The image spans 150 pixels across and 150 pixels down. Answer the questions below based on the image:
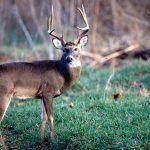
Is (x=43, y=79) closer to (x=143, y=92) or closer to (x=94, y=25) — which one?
(x=143, y=92)

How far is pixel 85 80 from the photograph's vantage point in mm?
12727

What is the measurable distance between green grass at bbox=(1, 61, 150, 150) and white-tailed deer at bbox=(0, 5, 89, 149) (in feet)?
0.90

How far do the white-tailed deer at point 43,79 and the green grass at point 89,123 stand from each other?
0.27m

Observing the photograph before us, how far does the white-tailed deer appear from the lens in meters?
7.79

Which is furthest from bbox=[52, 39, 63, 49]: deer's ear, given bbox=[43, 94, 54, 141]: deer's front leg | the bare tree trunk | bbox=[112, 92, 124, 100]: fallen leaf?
the bare tree trunk

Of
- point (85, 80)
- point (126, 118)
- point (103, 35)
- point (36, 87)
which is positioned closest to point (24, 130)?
point (36, 87)

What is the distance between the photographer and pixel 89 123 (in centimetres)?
820

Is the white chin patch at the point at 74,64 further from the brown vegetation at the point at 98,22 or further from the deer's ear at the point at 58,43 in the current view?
the brown vegetation at the point at 98,22

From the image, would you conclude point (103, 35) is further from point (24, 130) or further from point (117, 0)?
point (24, 130)

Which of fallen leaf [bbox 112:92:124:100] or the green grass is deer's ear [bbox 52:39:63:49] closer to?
the green grass

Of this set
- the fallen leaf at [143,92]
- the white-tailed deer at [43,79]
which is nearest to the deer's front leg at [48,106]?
the white-tailed deer at [43,79]

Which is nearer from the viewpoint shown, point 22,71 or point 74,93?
point 22,71

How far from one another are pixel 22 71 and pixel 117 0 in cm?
1167

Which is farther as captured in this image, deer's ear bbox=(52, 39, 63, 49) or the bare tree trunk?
the bare tree trunk
